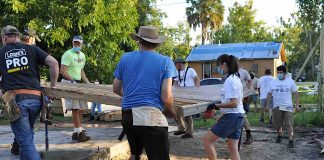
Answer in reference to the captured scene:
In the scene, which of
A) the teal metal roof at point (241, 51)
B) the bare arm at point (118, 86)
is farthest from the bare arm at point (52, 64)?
the teal metal roof at point (241, 51)

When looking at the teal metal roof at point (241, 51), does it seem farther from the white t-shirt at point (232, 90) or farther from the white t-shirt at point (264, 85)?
the white t-shirt at point (232, 90)

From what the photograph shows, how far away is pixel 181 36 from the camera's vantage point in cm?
5559

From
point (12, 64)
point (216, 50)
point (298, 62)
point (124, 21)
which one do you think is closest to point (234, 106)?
point (12, 64)

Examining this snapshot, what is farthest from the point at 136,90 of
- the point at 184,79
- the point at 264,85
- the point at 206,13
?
the point at 206,13

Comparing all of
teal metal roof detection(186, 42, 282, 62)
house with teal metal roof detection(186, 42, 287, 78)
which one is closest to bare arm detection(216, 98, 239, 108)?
house with teal metal roof detection(186, 42, 287, 78)

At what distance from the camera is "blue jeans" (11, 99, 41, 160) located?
4.71m

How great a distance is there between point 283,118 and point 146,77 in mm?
6265

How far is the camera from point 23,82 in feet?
16.0

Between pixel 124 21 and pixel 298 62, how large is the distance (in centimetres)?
5346

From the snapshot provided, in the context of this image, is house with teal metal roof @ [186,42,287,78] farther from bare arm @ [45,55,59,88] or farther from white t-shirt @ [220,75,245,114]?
bare arm @ [45,55,59,88]

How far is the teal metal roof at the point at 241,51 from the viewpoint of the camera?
35.7m

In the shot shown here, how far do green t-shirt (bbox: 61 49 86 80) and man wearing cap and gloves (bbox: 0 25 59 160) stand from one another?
216cm

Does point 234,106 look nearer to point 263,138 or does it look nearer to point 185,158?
point 185,158

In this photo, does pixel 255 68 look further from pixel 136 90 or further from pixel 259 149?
pixel 136 90
